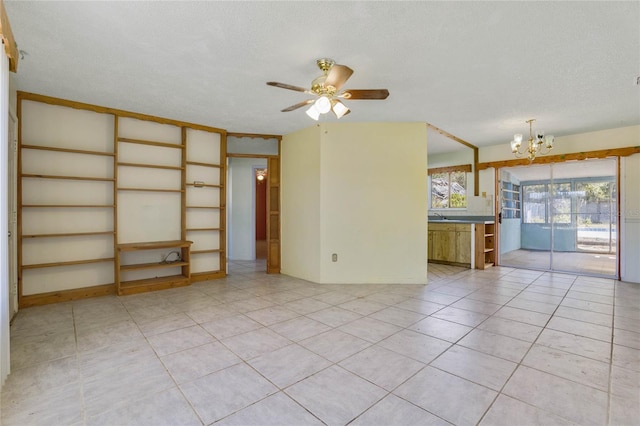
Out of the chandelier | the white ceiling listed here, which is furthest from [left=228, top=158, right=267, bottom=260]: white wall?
the chandelier

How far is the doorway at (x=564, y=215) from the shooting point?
19.0ft

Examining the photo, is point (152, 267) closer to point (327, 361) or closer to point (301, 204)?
point (301, 204)

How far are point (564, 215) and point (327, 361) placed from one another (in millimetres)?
6482

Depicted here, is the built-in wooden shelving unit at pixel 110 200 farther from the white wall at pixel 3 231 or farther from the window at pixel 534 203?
the window at pixel 534 203

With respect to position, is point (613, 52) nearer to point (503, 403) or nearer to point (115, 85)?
point (503, 403)

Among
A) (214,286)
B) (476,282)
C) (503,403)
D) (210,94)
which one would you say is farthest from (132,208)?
(476,282)

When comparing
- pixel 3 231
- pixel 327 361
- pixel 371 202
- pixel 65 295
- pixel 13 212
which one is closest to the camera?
pixel 3 231

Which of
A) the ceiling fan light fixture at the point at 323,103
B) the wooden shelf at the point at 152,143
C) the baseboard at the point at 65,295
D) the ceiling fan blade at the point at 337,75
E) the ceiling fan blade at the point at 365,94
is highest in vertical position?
the ceiling fan blade at the point at 337,75

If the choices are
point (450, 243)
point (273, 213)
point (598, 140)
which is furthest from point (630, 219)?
point (273, 213)

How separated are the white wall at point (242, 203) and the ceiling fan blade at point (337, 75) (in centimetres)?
482

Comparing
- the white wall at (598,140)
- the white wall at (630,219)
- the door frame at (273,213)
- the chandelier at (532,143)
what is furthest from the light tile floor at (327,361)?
the white wall at (598,140)

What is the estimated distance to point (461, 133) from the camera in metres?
5.47

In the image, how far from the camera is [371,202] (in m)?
4.83

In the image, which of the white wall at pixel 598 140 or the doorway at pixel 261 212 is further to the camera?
the doorway at pixel 261 212
